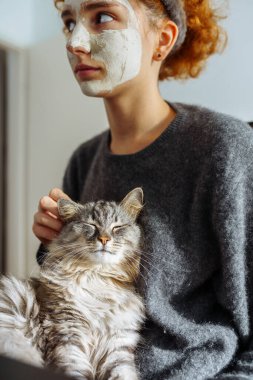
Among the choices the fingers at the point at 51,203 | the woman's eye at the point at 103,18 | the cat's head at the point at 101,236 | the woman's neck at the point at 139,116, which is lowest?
the cat's head at the point at 101,236

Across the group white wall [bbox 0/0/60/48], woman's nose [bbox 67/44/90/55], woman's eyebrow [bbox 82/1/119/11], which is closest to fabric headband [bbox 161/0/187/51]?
woman's eyebrow [bbox 82/1/119/11]

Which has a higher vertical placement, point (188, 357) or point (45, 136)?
point (45, 136)

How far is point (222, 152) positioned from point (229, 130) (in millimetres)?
63

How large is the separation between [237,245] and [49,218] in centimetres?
47

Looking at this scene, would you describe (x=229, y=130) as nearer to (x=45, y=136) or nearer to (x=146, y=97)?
(x=146, y=97)

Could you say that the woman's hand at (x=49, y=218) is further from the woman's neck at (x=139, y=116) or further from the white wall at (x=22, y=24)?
the white wall at (x=22, y=24)

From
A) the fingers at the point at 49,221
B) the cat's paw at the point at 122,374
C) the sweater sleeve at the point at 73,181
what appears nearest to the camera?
the cat's paw at the point at 122,374

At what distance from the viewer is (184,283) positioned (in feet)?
2.87

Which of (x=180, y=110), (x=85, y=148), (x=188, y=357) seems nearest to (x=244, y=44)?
(x=180, y=110)

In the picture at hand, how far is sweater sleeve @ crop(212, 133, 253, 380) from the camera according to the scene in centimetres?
82

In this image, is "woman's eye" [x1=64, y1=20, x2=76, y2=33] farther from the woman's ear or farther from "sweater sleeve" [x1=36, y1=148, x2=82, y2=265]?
"sweater sleeve" [x1=36, y1=148, x2=82, y2=265]

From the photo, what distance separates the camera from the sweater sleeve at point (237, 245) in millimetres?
817

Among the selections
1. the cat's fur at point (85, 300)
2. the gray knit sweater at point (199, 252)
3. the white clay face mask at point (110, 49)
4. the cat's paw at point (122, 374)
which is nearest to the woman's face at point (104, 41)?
the white clay face mask at point (110, 49)

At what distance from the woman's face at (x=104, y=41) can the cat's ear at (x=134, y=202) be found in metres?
0.28
